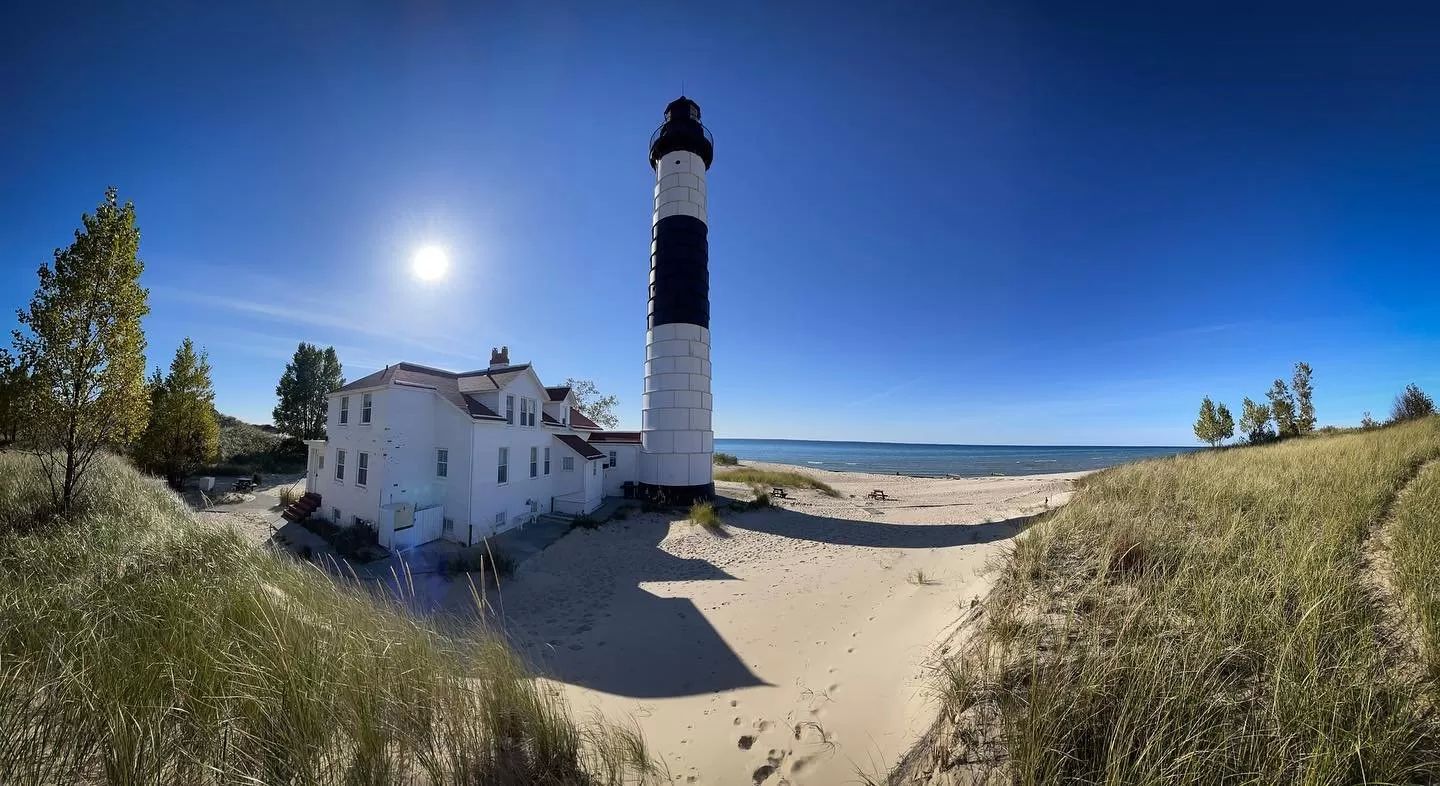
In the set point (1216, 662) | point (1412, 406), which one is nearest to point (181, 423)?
point (1216, 662)

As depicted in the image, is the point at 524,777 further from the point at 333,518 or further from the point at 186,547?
the point at 333,518

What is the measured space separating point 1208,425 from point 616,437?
63.3 meters

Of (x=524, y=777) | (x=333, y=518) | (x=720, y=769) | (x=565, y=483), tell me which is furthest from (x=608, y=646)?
(x=333, y=518)

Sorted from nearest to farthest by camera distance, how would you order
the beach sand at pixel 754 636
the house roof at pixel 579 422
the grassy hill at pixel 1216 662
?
the grassy hill at pixel 1216 662 < the beach sand at pixel 754 636 < the house roof at pixel 579 422

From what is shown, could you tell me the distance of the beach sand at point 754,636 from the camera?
14.6ft

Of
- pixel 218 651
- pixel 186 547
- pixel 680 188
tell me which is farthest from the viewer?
pixel 680 188

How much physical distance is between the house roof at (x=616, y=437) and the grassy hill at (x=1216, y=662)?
19987 millimetres

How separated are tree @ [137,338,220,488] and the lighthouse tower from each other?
22.8m

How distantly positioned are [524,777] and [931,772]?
3.00 m

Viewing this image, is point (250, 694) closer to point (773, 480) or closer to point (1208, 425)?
point (773, 480)

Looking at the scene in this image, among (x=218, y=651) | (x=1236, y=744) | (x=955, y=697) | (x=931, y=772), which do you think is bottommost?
(x=931, y=772)

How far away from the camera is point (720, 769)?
4207 millimetres

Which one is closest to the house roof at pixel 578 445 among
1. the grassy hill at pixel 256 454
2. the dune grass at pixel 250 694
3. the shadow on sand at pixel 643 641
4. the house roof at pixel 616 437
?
the house roof at pixel 616 437

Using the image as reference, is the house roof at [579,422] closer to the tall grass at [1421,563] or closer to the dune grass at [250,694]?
the dune grass at [250,694]
